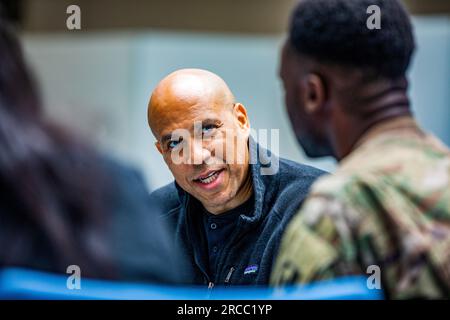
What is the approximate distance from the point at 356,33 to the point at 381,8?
9 cm

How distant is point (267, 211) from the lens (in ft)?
5.46

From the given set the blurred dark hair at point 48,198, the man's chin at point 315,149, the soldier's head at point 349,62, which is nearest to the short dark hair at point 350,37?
the soldier's head at point 349,62

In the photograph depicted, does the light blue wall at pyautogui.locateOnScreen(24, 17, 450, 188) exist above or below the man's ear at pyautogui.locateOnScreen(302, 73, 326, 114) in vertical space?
below

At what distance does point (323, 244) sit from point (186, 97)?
52cm

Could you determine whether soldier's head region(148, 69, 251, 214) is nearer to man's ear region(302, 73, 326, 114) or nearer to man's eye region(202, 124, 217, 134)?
man's eye region(202, 124, 217, 134)

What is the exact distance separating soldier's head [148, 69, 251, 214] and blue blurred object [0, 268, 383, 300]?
1.07 feet

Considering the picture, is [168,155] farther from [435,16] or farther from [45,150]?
[435,16]

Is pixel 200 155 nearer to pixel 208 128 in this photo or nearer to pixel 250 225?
pixel 208 128

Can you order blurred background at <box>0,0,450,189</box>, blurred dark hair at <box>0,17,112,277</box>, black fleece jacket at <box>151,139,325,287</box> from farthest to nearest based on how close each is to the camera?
blurred background at <box>0,0,450,189</box> < black fleece jacket at <box>151,139,325,287</box> < blurred dark hair at <box>0,17,112,277</box>

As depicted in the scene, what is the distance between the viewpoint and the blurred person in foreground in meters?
1.12

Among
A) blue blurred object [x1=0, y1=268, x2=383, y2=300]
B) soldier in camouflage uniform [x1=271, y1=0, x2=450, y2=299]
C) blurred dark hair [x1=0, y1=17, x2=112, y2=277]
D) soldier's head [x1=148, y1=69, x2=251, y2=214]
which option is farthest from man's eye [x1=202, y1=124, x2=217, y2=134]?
blurred dark hair [x1=0, y1=17, x2=112, y2=277]

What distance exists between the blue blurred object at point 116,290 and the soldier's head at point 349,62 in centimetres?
29

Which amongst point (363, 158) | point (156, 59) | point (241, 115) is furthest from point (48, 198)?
point (156, 59)

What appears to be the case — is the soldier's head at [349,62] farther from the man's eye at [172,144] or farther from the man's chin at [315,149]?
the man's eye at [172,144]
